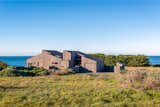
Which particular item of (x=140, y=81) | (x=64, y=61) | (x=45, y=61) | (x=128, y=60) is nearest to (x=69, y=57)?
(x=64, y=61)

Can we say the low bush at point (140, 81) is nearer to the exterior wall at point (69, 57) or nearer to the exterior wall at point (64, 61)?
the exterior wall at point (64, 61)

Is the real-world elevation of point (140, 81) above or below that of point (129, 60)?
below

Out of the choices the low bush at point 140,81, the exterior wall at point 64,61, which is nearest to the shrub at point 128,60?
the exterior wall at point 64,61

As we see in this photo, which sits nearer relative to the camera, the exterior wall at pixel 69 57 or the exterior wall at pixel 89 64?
the exterior wall at pixel 89 64

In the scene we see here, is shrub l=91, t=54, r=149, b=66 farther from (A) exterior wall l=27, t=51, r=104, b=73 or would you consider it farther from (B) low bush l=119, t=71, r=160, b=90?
(B) low bush l=119, t=71, r=160, b=90

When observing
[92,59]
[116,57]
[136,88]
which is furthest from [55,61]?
[136,88]

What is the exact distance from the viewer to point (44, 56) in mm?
41938

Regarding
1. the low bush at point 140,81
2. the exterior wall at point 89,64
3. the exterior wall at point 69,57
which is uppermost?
the exterior wall at point 69,57

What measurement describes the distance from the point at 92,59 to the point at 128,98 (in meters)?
27.3

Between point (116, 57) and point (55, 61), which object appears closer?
point (55, 61)

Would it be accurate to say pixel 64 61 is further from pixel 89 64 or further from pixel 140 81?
pixel 140 81

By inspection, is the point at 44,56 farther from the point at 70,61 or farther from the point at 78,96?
the point at 78,96

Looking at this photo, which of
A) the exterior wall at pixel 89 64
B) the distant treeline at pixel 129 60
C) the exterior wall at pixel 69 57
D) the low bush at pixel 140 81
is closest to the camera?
the low bush at pixel 140 81

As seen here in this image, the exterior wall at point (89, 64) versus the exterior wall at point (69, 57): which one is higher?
the exterior wall at point (69, 57)
